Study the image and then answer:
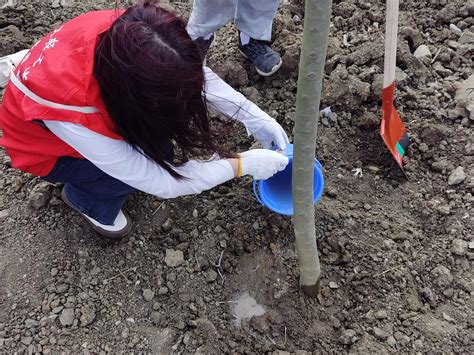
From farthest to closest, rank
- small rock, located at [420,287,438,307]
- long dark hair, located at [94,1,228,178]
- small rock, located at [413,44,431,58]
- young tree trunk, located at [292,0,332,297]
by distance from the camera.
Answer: small rock, located at [413,44,431,58] < small rock, located at [420,287,438,307] < long dark hair, located at [94,1,228,178] < young tree trunk, located at [292,0,332,297]

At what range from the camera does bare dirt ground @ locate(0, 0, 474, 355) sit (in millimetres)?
1601

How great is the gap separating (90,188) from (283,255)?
73 cm

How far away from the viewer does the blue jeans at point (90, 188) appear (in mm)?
1591

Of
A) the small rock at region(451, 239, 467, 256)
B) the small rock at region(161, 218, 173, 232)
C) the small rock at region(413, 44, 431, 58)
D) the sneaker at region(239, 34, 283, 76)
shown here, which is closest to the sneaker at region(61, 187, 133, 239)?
the small rock at region(161, 218, 173, 232)

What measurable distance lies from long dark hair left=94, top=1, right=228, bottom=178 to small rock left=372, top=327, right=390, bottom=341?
91 cm

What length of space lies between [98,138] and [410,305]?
1160mm

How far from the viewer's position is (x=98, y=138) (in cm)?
132

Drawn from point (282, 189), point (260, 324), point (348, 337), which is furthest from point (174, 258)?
point (348, 337)

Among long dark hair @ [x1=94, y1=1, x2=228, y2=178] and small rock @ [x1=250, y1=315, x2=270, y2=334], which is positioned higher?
long dark hair @ [x1=94, y1=1, x2=228, y2=178]

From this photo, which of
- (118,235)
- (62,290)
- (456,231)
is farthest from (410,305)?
(62,290)

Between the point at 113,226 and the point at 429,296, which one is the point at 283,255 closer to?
the point at 429,296

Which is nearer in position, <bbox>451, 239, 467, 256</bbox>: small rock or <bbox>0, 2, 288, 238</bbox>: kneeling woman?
<bbox>0, 2, 288, 238</bbox>: kneeling woman

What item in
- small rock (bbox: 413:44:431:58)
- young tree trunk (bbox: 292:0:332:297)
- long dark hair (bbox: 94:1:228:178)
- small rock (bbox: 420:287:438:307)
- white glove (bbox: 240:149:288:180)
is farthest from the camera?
small rock (bbox: 413:44:431:58)

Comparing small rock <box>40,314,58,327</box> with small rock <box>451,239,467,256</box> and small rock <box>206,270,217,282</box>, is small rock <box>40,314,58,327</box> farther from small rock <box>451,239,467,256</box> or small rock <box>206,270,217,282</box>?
small rock <box>451,239,467,256</box>
